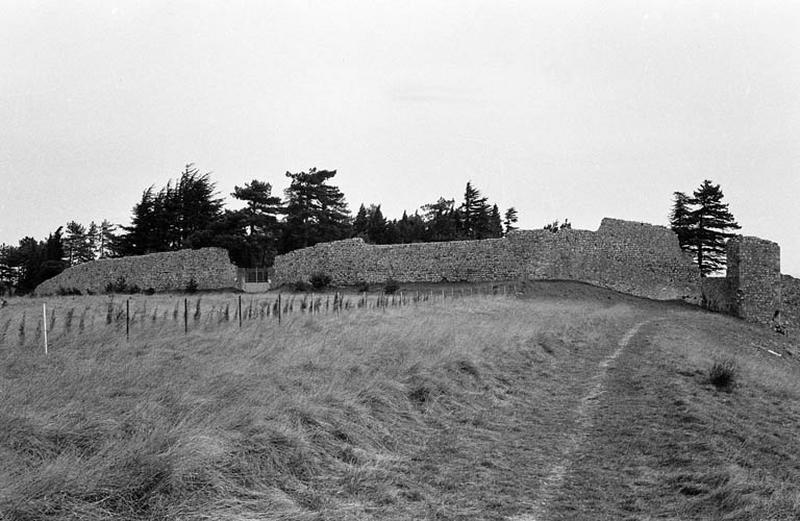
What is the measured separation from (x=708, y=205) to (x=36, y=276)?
63118 mm

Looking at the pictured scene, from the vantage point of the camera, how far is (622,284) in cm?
3606

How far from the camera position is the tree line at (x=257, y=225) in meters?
53.0

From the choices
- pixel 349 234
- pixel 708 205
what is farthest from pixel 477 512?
pixel 349 234

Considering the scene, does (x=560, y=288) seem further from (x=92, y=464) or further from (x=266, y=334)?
(x=92, y=464)

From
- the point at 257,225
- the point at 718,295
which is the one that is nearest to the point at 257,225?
the point at 257,225

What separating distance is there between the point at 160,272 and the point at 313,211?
18.2 metres

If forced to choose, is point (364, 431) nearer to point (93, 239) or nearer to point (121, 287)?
point (121, 287)

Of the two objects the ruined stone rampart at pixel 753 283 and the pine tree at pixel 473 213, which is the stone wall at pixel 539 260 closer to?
the ruined stone rampart at pixel 753 283

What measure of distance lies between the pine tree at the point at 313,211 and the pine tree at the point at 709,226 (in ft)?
102

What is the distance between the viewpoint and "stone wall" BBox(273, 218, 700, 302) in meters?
34.3

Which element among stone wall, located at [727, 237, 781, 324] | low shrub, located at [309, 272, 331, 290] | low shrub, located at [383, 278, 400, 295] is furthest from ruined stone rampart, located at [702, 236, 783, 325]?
low shrub, located at [309, 272, 331, 290]

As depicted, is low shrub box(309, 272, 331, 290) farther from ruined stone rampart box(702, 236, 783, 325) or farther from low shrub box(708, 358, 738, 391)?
low shrub box(708, 358, 738, 391)

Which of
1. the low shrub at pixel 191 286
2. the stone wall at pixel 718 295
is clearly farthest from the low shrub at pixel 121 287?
the stone wall at pixel 718 295

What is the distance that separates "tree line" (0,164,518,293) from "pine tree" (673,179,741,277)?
58.7 ft
